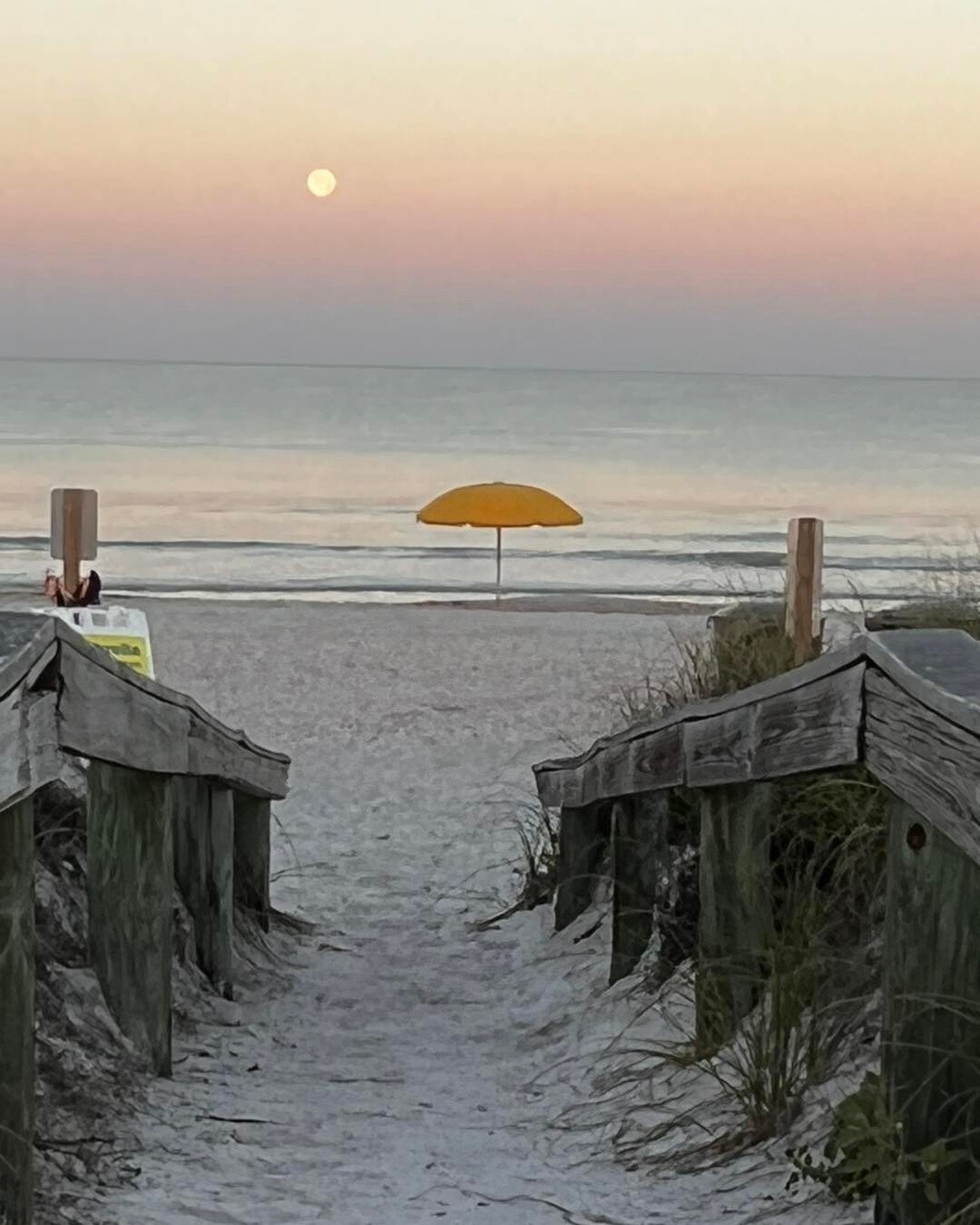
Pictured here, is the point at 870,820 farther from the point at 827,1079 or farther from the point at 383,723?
the point at 383,723

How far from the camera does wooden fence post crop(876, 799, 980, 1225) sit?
2.67m

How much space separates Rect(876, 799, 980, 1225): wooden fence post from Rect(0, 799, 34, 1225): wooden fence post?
141 centimetres

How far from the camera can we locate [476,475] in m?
53.2

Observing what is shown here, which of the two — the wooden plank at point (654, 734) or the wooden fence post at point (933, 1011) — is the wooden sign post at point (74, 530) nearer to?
the wooden plank at point (654, 734)

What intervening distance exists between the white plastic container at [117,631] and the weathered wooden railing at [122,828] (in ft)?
11.6

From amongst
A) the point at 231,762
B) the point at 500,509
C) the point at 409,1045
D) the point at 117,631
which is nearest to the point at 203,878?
the point at 231,762

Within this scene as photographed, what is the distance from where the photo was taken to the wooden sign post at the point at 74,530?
454 inches

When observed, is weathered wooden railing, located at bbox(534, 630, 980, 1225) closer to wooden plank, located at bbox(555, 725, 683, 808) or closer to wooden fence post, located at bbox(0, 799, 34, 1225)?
wooden plank, located at bbox(555, 725, 683, 808)

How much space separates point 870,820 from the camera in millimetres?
4523

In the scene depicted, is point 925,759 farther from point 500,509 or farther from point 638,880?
point 500,509

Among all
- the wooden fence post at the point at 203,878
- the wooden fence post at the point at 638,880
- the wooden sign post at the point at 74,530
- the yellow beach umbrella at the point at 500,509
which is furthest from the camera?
the yellow beach umbrella at the point at 500,509

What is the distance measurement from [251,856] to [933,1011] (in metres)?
4.34

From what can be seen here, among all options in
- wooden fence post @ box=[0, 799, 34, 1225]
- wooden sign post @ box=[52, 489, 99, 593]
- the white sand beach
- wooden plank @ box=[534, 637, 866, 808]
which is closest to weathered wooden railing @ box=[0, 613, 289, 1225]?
wooden fence post @ box=[0, 799, 34, 1225]

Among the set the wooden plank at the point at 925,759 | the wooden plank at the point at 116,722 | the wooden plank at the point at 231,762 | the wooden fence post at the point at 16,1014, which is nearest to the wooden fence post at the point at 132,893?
the wooden plank at the point at 116,722
